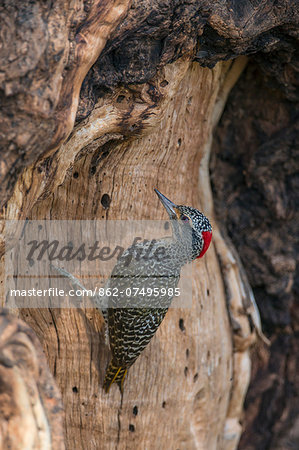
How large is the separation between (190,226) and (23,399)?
134cm

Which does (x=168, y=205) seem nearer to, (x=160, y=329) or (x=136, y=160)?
(x=136, y=160)

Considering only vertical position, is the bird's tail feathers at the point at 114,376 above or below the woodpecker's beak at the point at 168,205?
below

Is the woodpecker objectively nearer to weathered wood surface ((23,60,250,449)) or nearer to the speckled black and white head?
the speckled black and white head

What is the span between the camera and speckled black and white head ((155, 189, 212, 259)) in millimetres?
2480

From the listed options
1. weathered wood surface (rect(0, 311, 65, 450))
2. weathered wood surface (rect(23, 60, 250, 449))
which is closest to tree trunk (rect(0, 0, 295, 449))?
weathered wood surface (rect(23, 60, 250, 449))

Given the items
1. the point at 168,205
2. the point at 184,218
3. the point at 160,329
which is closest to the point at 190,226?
the point at 184,218

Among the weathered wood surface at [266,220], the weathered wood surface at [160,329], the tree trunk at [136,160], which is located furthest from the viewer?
the weathered wood surface at [266,220]

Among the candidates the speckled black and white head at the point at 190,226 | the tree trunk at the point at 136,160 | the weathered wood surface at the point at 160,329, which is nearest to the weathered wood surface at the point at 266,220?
the tree trunk at the point at 136,160

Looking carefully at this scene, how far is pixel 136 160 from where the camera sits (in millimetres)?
2549

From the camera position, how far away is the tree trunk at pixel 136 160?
5.35 feet

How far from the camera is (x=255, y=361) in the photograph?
11.7ft

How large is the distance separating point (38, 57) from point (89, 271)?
1.31m

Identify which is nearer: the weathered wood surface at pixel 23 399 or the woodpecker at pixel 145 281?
the weathered wood surface at pixel 23 399

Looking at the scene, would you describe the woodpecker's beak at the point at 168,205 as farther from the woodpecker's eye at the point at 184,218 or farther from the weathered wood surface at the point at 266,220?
the weathered wood surface at the point at 266,220
